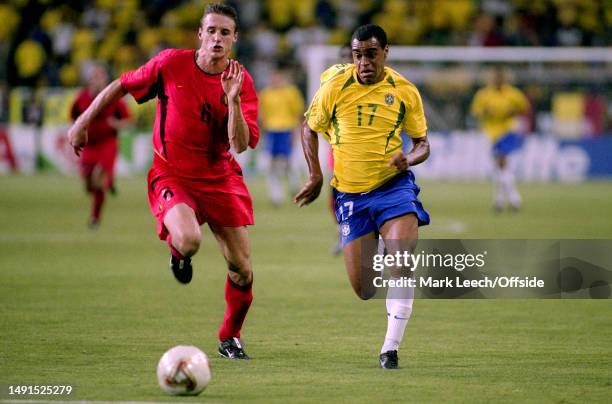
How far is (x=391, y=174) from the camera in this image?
8.14 metres

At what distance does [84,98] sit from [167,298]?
7.28 meters

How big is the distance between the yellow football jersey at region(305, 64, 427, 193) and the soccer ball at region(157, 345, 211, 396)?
211 centimetres

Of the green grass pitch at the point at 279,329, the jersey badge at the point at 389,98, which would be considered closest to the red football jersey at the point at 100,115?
the green grass pitch at the point at 279,329

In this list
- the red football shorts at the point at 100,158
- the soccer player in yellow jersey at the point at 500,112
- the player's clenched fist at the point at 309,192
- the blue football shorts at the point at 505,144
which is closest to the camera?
the player's clenched fist at the point at 309,192

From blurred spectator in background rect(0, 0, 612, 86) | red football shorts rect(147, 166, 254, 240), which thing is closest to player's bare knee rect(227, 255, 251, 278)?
red football shorts rect(147, 166, 254, 240)

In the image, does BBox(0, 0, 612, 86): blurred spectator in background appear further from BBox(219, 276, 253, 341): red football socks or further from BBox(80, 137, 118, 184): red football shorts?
BBox(219, 276, 253, 341): red football socks

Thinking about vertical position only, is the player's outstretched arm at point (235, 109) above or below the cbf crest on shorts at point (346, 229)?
above

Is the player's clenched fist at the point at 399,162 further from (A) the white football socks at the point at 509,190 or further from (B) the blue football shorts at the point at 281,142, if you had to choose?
(B) the blue football shorts at the point at 281,142

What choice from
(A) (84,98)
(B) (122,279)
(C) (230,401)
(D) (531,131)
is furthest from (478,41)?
(C) (230,401)

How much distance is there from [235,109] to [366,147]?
1.21 meters

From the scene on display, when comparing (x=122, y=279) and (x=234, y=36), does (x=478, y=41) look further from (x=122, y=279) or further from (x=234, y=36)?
(x=234, y=36)

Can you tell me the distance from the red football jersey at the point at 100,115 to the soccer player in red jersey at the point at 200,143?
10025mm

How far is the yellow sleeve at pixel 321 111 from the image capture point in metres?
8.17

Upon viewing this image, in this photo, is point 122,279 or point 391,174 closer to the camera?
point 391,174
